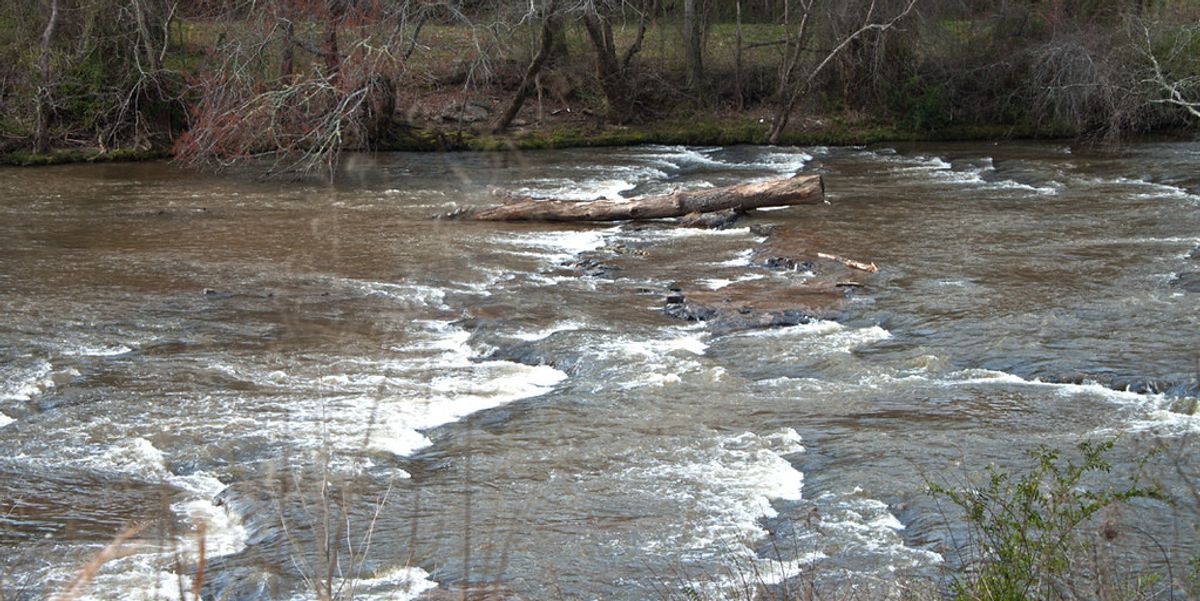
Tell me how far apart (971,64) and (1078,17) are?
7.88ft

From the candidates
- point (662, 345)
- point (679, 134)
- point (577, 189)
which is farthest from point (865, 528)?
point (679, 134)

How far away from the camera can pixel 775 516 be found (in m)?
6.91

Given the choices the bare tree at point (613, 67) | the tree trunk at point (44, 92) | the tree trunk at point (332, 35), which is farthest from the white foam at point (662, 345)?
the bare tree at point (613, 67)

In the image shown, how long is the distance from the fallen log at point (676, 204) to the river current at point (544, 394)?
31 centimetres

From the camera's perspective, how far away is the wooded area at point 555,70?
21953mm

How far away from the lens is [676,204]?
1770cm

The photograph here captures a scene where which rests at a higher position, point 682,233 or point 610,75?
point 610,75

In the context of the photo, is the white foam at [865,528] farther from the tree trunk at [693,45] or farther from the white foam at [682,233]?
the tree trunk at [693,45]

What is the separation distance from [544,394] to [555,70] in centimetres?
Answer: 2096

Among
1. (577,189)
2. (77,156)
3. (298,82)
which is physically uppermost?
(298,82)

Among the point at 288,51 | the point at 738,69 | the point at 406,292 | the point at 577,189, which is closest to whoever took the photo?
the point at 406,292

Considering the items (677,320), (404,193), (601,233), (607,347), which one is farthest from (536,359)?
(404,193)

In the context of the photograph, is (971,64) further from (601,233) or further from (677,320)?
(677,320)

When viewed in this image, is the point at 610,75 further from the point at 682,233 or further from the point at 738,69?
the point at 682,233
